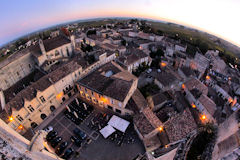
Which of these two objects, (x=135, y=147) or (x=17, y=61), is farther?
(x=17, y=61)

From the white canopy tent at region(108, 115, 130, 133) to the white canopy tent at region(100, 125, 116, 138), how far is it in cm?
90

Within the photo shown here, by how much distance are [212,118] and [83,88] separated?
38.5m

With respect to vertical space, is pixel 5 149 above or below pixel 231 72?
above

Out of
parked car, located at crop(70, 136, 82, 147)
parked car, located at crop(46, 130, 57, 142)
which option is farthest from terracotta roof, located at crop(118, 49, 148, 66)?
parked car, located at crop(46, 130, 57, 142)

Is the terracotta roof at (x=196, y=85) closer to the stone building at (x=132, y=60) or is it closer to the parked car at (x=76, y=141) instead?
the stone building at (x=132, y=60)

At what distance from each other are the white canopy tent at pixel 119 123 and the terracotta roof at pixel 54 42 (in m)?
36.6

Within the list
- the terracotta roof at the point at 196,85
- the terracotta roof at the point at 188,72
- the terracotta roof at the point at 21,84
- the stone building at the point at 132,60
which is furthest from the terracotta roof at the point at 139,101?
the terracotta roof at the point at 21,84

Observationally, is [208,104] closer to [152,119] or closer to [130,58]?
[152,119]

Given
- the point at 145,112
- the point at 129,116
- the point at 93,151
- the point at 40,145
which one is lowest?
the point at 93,151

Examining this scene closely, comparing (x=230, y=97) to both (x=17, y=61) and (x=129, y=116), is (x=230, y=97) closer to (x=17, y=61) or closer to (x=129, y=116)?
(x=129, y=116)

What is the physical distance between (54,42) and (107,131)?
41.7m

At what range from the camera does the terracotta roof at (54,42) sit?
148 ft

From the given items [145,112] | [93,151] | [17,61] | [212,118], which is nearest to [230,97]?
[212,118]

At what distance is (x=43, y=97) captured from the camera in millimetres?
31484
